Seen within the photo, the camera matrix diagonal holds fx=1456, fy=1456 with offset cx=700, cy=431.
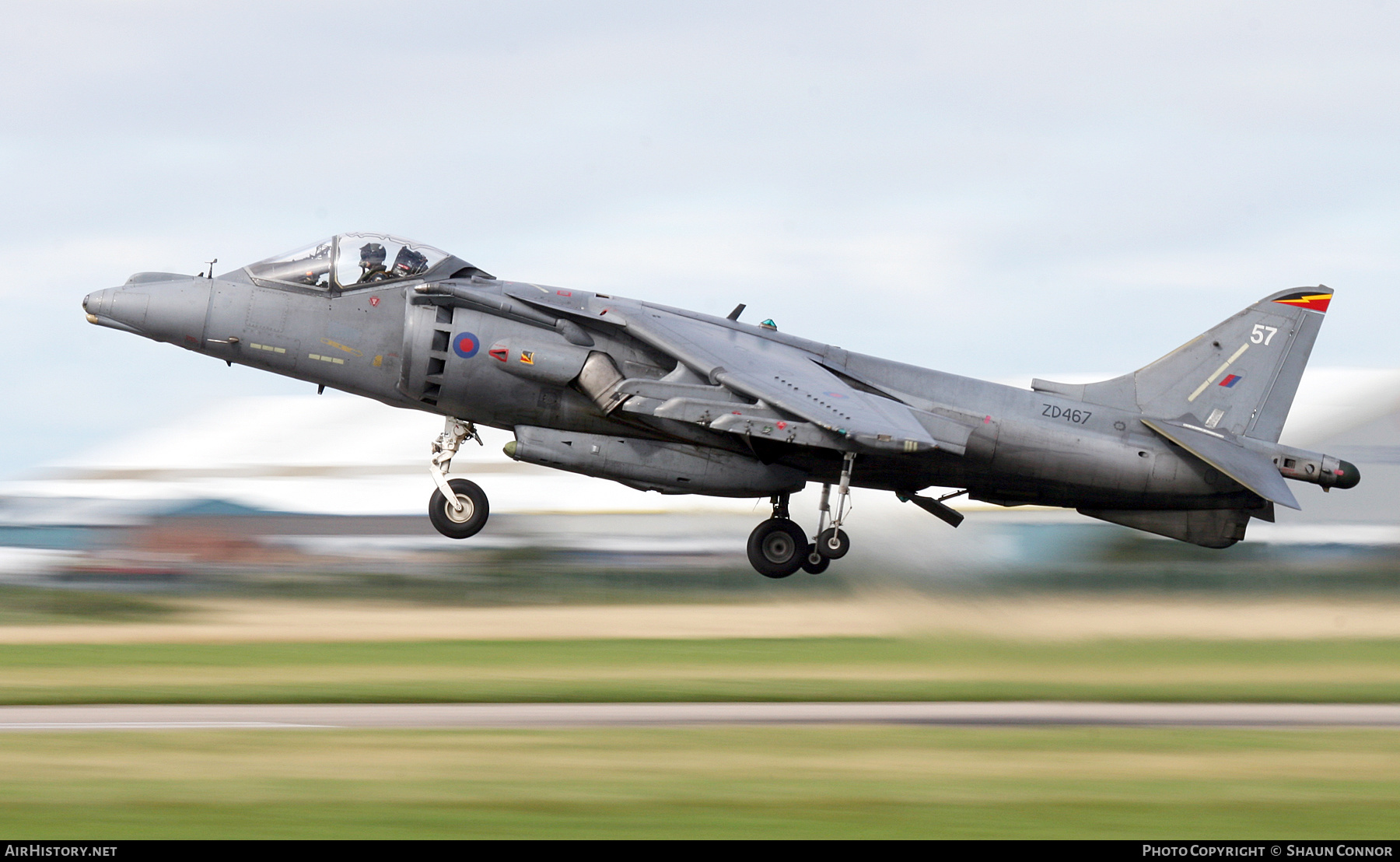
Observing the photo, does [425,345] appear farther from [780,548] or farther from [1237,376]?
[1237,376]

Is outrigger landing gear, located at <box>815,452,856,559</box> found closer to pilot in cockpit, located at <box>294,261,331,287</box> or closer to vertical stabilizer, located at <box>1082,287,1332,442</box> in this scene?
vertical stabilizer, located at <box>1082,287,1332,442</box>

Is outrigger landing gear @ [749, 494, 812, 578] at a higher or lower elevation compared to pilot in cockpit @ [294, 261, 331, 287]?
lower

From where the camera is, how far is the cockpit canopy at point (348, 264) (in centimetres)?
1877

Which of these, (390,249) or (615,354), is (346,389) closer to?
(390,249)

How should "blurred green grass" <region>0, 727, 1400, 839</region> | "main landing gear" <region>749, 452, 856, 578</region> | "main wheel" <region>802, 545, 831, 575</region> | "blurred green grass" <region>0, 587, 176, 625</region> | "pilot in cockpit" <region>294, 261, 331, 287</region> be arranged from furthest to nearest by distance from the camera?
"blurred green grass" <region>0, 587, 176, 625</region>
"main landing gear" <region>749, 452, 856, 578</region>
"main wheel" <region>802, 545, 831, 575</region>
"pilot in cockpit" <region>294, 261, 331, 287</region>
"blurred green grass" <region>0, 727, 1400, 839</region>

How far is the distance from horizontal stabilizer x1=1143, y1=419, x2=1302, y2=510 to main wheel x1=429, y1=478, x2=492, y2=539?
9.14m

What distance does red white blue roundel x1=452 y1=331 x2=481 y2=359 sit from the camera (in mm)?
18453

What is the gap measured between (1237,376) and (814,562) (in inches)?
263

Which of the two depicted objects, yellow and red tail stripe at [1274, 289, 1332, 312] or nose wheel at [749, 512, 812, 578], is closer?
nose wheel at [749, 512, 812, 578]

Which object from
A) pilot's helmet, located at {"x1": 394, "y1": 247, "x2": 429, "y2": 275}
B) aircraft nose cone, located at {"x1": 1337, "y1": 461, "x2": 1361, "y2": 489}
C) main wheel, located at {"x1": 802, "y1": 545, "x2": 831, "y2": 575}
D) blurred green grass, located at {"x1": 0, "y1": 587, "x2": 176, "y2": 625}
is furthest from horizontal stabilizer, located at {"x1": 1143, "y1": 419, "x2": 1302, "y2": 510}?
blurred green grass, located at {"x1": 0, "y1": 587, "x2": 176, "y2": 625}

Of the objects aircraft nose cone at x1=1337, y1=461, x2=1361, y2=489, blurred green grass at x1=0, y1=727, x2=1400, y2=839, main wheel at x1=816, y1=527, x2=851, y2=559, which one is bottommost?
blurred green grass at x1=0, y1=727, x2=1400, y2=839

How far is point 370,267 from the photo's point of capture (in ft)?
A: 61.8

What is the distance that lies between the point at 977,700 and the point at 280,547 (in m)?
21.1

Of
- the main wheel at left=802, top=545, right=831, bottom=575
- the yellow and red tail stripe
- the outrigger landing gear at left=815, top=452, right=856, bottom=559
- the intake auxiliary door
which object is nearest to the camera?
the outrigger landing gear at left=815, top=452, right=856, bottom=559
